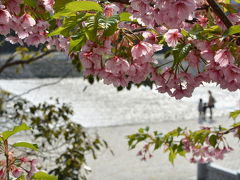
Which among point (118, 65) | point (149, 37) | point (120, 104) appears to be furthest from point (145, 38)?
point (120, 104)

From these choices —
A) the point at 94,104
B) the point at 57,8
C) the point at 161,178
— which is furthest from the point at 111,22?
the point at 94,104

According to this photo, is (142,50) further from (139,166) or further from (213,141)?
(139,166)

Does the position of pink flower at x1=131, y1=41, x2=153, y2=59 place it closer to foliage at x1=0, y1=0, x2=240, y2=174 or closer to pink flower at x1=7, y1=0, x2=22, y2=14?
foliage at x1=0, y1=0, x2=240, y2=174

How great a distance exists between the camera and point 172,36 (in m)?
1.51

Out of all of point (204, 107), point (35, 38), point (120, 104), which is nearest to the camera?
point (35, 38)

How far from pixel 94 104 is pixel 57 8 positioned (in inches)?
593

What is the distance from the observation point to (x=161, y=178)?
8.79 metres

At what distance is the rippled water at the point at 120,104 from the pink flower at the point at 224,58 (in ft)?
37.3

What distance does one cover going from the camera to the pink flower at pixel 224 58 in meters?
1.46

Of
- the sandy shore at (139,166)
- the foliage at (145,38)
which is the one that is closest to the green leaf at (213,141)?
the foliage at (145,38)

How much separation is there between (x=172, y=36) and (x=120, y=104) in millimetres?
14925

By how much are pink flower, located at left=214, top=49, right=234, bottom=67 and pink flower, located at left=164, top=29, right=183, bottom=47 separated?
123 millimetres

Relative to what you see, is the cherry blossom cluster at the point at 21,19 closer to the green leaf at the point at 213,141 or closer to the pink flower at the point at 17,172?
the pink flower at the point at 17,172

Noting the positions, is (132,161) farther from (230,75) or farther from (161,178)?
(230,75)
